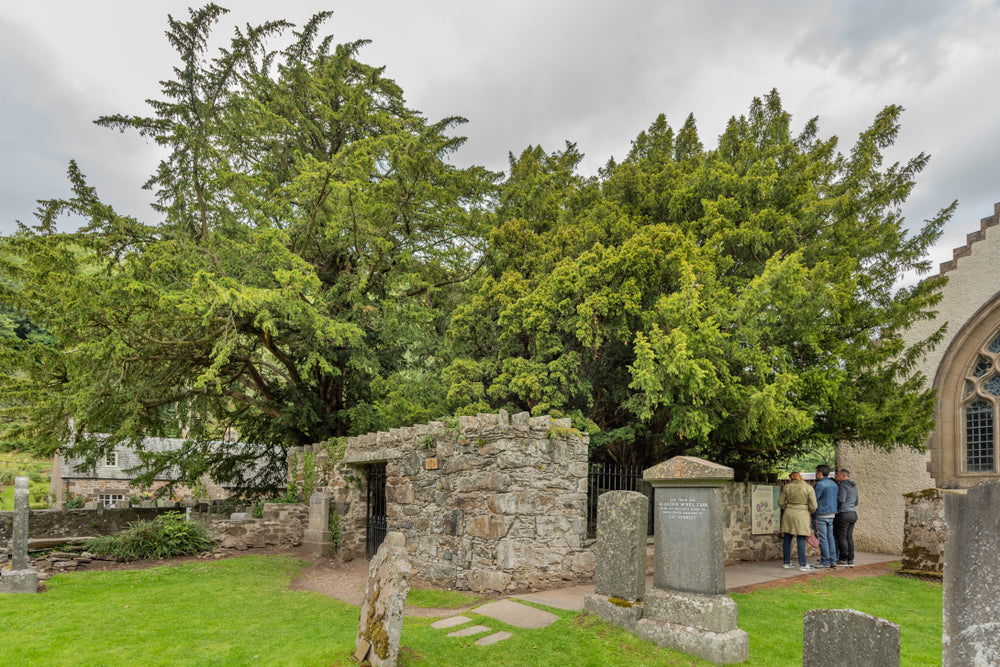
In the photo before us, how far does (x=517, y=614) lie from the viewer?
677cm

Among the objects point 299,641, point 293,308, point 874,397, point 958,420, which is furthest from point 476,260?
point 958,420

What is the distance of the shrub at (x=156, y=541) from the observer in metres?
11.1

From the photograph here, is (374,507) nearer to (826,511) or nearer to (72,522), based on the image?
(826,511)

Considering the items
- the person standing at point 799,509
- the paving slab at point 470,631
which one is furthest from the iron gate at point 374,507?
the person standing at point 799,509

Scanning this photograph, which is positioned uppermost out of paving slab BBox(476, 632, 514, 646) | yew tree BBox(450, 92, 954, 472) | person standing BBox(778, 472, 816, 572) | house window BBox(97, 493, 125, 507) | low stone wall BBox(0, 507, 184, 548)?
yew tree BBox(450, 92, 954, 472)

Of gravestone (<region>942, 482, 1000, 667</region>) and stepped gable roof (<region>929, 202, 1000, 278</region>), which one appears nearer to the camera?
gravestone (<region>942, 482, 1000, 667</region>)

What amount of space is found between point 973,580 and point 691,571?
334cm

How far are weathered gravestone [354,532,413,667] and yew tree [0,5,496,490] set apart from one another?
5.93 m

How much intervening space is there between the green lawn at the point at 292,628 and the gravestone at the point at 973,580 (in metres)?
3.06

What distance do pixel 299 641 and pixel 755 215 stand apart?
376 inches

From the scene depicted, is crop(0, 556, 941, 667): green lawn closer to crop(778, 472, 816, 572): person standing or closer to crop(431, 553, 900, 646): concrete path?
crop(431, 553, 900, 646): concrete path

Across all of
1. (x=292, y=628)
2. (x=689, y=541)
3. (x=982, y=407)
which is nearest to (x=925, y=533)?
(x=982, y=407)

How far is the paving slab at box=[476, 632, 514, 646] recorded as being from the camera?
5824mm

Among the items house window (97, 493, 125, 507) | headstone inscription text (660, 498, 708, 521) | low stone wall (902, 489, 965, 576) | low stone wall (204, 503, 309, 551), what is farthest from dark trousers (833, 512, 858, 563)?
house window (97, 493, 125, 507)
